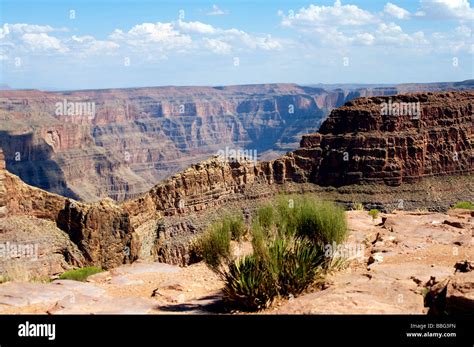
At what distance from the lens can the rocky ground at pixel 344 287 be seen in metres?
9.48

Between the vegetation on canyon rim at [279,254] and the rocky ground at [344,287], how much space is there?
370 millimetres

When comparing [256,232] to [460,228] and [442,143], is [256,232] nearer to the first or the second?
[460,228]

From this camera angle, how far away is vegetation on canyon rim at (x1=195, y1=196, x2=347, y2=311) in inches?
415

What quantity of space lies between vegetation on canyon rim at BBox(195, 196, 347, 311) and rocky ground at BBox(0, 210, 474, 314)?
14.6 inches

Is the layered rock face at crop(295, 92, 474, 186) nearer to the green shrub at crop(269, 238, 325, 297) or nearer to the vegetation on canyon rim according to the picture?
the vegetation on canyon rim

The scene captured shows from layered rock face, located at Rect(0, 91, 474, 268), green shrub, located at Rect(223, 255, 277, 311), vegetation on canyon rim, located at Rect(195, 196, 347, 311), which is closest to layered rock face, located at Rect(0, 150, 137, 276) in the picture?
layered rock face, located at Rect(0, 91, 474, 268)

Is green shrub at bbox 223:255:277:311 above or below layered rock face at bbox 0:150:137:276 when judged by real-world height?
above

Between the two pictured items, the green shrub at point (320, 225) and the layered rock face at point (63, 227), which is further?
the layered rock face at point (63, 227)

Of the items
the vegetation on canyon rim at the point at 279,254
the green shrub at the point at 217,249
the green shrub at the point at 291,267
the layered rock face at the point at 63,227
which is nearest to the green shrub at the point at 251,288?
the vegetation on canyon rim at the point at 279,254

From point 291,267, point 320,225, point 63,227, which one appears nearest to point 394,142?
point 63,227

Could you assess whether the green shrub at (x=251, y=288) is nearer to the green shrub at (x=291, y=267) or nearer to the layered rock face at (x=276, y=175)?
the green shrub at (x=291, y=267)
